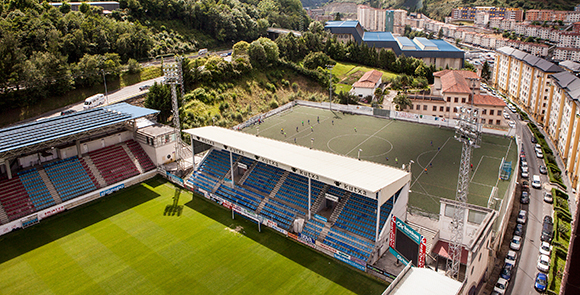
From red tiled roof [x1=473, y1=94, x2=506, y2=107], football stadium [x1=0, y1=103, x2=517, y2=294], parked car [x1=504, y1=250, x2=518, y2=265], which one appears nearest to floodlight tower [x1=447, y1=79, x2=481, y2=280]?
football stadium [x1=0, y1=103, x2=517, y2=294]

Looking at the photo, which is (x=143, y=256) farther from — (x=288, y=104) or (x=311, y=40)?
(x=311, y=40)

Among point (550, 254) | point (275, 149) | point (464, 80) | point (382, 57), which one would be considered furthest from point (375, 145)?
point (382, 57)

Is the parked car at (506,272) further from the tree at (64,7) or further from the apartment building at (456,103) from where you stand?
the tree at (64,7)

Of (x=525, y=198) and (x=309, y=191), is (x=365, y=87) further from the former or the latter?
(x=309, y=191)

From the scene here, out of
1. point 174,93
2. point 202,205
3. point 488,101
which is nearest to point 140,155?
point 174,93

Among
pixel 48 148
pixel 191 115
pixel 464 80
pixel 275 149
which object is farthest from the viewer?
pixel 464 80
